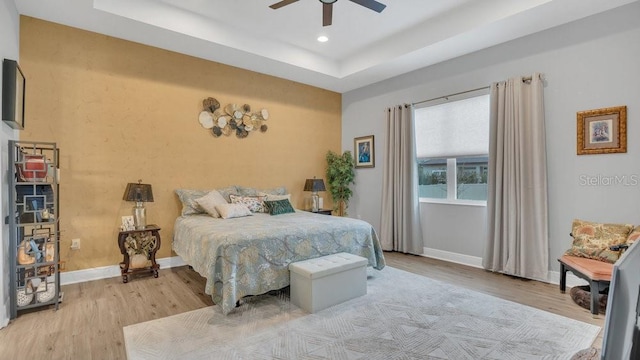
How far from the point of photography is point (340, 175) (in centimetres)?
616

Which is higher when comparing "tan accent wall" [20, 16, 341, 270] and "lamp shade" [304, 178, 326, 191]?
"tan accent wall" [20, 16, 341, 270]

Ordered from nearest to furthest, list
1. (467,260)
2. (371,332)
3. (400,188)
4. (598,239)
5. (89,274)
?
1. (371,332)
2. (598,239)
3. (89,274)
4. (467,260)
5. (400,188)

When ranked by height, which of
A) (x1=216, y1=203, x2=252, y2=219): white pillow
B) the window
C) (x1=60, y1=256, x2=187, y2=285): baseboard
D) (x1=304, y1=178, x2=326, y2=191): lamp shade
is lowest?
(x1=60, y1=256, x2=187, y2=285): baseboard

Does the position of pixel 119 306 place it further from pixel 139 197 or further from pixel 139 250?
pixel 139 197

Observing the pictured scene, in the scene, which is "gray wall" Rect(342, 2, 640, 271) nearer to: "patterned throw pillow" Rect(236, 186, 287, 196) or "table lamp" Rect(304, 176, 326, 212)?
"table lamp" Rect(304, 176, 326, 212)

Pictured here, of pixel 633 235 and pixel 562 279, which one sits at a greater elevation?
pixel 633 235

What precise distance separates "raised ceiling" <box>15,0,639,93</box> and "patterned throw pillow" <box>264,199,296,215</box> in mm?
2113

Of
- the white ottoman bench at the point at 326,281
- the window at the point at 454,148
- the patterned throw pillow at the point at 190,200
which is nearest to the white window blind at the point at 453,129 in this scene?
the window at the point at 454,148

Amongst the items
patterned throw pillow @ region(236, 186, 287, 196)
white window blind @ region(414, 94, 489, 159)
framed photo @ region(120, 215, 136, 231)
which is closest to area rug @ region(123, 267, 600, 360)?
framed photo @ region(120, 215, 136, 231)

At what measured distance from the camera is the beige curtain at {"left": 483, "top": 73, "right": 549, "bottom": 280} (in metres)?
3.80

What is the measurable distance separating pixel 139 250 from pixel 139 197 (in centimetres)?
71

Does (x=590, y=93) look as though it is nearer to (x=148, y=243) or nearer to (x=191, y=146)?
(x=191, y=146)

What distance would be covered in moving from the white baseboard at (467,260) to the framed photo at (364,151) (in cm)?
187

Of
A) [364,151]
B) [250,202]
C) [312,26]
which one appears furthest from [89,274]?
[364,151]
